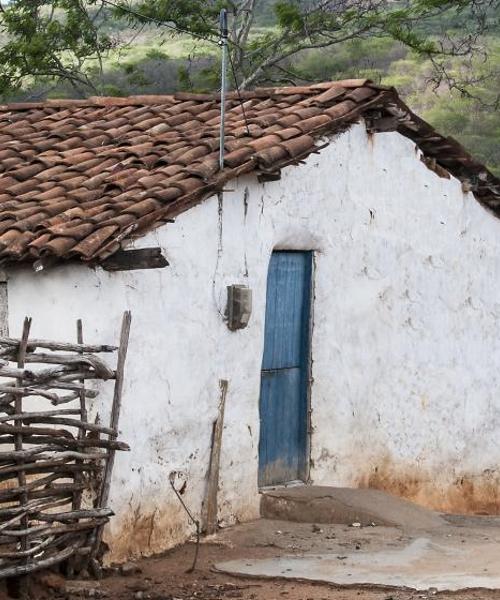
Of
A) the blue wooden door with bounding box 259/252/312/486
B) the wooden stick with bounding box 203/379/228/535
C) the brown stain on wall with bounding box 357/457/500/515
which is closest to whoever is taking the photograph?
the wooden stick with bounding box 203/379/228/535

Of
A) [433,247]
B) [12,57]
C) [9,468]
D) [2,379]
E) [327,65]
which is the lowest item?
[9,468]

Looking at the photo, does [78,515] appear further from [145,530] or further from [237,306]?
[237,306]

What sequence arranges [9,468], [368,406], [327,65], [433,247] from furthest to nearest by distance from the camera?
1. [327,65]
2. [433,247]
3. [368,406]
4. [9,468]

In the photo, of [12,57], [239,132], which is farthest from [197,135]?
[12,57]

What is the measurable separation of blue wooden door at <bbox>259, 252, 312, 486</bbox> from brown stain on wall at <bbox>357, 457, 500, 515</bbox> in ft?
2.52

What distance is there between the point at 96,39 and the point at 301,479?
12064 millimetres

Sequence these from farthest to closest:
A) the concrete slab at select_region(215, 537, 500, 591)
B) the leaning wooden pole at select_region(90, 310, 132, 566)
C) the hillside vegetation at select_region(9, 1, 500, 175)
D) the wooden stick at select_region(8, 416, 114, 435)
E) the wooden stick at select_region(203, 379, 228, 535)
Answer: the hillside vegetation at select_region(9, 1, 500, 175) → the wooden stick at select_region(203, 379, 228, 535) → the concrete slab at select_region(215, 537, 500, 591) → the leaning wooden pole at select_region(90, 310, 132, 566) → the wooden stick at select_region(8, 416, 114, 435)

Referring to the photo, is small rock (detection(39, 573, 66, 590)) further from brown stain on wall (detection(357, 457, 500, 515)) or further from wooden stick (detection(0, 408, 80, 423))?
brown stain on wall (detection(357, 457, 500, 515))

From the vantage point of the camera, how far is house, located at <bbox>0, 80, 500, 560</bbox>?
796cm

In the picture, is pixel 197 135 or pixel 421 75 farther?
pixel 421 75

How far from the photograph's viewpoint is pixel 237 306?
28.6 feet

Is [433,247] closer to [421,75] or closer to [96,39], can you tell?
[96,39]

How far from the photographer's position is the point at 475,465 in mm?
11359

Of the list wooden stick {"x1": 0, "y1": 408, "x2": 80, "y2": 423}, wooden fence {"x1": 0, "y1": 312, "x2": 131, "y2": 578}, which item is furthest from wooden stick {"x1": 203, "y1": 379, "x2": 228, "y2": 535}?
wooden stick {"x1": 0, "y1": 408, "x2": 80, "y2": 423}
